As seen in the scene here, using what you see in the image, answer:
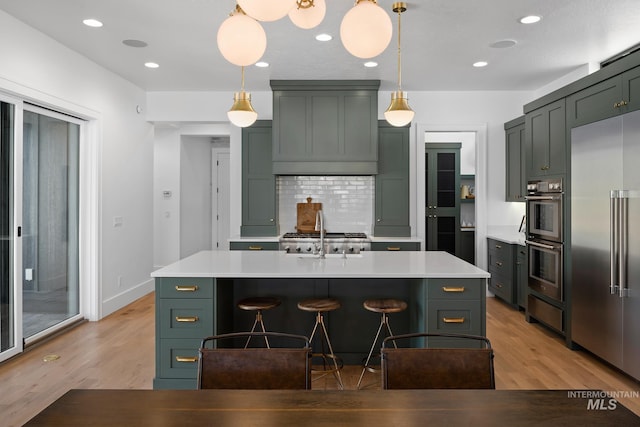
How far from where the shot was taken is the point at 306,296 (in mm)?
3518

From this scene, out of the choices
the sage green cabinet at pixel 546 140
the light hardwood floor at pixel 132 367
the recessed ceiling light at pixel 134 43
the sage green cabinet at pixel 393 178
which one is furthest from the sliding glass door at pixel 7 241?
the sage green cabinet at pixel 546 140

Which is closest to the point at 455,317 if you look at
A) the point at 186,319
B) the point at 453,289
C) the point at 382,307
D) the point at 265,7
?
the point at 453,289

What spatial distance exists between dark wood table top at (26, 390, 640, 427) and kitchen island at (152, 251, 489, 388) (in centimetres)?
157

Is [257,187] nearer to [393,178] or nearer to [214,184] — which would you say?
[393,178]

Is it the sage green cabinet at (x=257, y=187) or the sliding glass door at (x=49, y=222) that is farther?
the sage green cabinet at (x=257, y=187)

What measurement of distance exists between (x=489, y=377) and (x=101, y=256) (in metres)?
4.75

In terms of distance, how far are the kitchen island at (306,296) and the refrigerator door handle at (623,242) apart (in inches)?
42.3

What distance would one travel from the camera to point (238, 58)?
155cm

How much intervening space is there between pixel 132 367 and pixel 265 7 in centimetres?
327

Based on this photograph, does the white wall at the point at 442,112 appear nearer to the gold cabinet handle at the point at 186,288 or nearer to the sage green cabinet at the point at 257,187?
the sage green cabinet at the point at 257,187

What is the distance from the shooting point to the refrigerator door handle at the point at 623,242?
319 cm

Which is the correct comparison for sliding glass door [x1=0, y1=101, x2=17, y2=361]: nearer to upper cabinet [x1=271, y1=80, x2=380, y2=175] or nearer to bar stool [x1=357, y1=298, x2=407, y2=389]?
upper cabinet [x1=271, y1=80, x2=380, y2=175]

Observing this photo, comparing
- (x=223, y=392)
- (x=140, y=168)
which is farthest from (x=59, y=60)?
(x=223, y=392)

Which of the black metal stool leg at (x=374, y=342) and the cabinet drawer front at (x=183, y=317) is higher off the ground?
the cabinet drawer front at (x=183, y=317)
